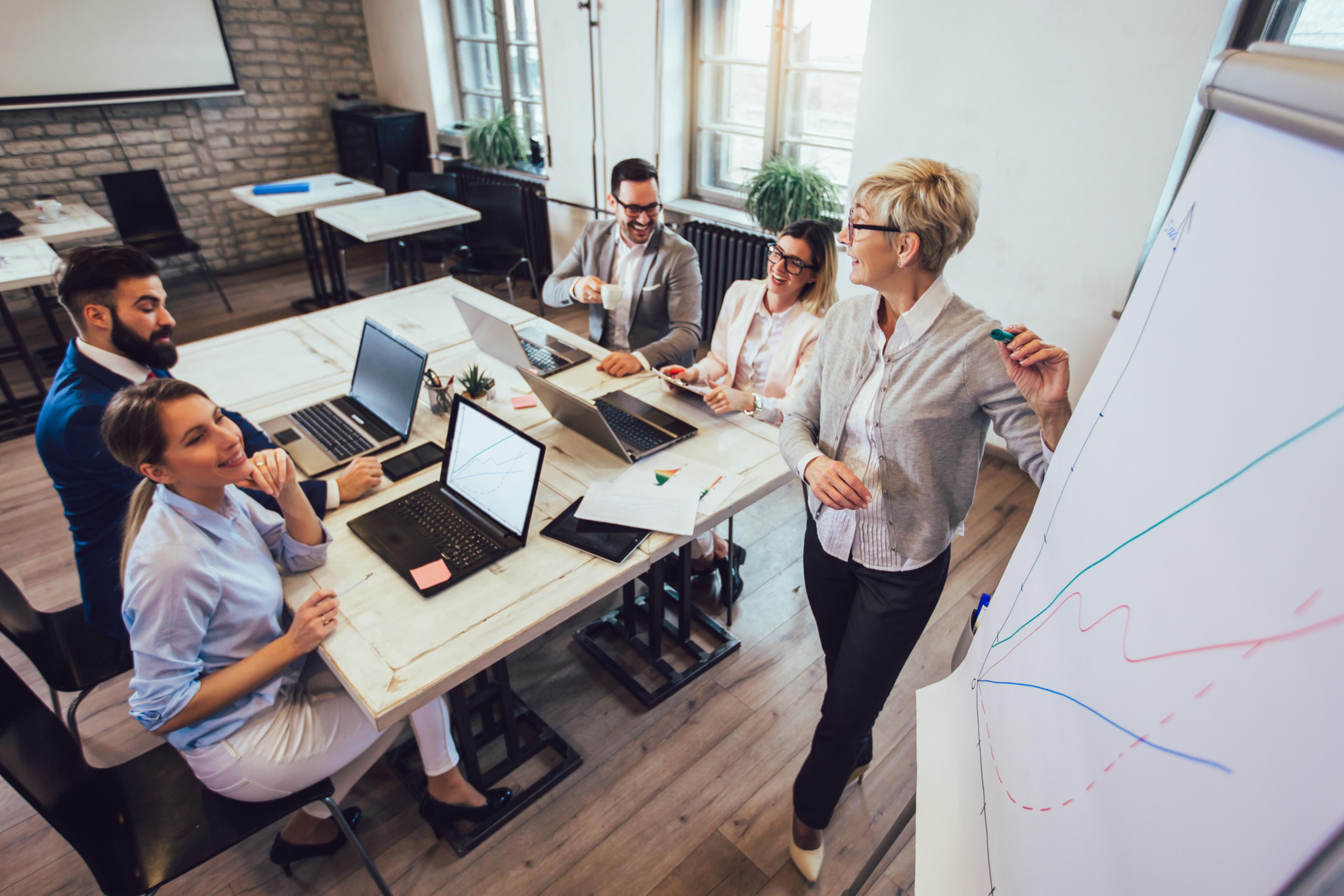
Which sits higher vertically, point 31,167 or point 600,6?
point 600,6

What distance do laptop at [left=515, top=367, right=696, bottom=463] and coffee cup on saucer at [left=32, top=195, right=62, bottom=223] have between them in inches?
163

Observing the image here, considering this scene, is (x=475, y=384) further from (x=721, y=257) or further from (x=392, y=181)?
(x=392, y=181)

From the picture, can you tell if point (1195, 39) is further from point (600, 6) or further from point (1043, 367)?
point (600, 6)

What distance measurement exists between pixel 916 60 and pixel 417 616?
322 centimetres

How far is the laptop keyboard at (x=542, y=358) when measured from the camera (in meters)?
2.53

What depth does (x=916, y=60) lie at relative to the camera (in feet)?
10.6

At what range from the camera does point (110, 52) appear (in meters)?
5.06

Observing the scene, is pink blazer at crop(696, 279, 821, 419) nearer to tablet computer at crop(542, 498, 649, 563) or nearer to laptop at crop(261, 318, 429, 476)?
tablet computer at crop(542, 498, 649, 563)

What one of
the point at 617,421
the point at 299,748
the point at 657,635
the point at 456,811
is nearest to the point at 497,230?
the point at 617,421

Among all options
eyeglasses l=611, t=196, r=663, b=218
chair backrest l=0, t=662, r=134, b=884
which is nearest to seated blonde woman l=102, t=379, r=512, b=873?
chair backrest l=0, t=662, r=134, b=884

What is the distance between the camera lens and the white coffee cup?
4.35 metres

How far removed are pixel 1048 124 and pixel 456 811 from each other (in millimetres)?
3357

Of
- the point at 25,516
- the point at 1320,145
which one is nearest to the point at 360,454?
the point at 1320,145

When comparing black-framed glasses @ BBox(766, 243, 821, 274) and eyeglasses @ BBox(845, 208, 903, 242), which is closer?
eyeglasses @ BBox(845, 208, 903, 242)
